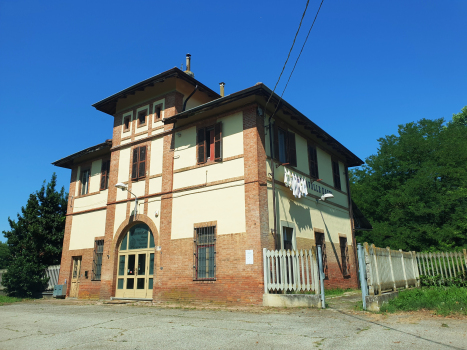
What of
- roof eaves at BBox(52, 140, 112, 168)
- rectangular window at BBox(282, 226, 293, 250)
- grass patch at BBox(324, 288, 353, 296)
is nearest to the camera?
rectangular window at BBox(282, 226, 293, 250)

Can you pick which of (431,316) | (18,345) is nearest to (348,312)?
(431,316)

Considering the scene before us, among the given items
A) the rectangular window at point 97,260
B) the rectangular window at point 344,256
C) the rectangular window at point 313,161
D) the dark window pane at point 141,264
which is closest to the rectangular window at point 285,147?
the rectangular window at point 313,161

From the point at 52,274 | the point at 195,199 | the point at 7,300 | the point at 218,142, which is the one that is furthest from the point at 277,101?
the point at 7,300

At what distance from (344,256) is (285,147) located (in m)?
6.73

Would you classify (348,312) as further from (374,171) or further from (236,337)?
(374,171)

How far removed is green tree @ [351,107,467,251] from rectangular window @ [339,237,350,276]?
7.94 meters

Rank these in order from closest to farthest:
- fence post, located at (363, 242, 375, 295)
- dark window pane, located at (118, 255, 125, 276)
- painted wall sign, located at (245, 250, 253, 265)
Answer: fence post, located at (363, 242, 375, 295) → painted wall sign, located at (245, 250, 253, 265) → dark window pane, located at (118, 255, 125, 276)

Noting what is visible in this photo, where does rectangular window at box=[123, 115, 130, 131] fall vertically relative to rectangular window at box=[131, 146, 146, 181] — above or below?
above

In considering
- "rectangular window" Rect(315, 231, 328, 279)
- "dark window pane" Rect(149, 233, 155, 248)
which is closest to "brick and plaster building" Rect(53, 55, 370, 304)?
"dark window pane" Rect(149, 233, 155, 248)

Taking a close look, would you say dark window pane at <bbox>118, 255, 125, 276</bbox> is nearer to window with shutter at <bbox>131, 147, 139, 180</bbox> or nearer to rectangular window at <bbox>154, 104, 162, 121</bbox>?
window with shutter at <bbox>131, 147, 139, 180</bbox>

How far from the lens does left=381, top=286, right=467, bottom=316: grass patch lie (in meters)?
8.48

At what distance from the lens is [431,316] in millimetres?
8406

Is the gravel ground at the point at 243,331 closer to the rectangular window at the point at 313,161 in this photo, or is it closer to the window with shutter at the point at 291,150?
the window with shutter at the point at 291,150

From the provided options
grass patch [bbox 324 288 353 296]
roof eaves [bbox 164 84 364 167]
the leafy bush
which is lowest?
grass patch [bbox 324 288 353 296]
